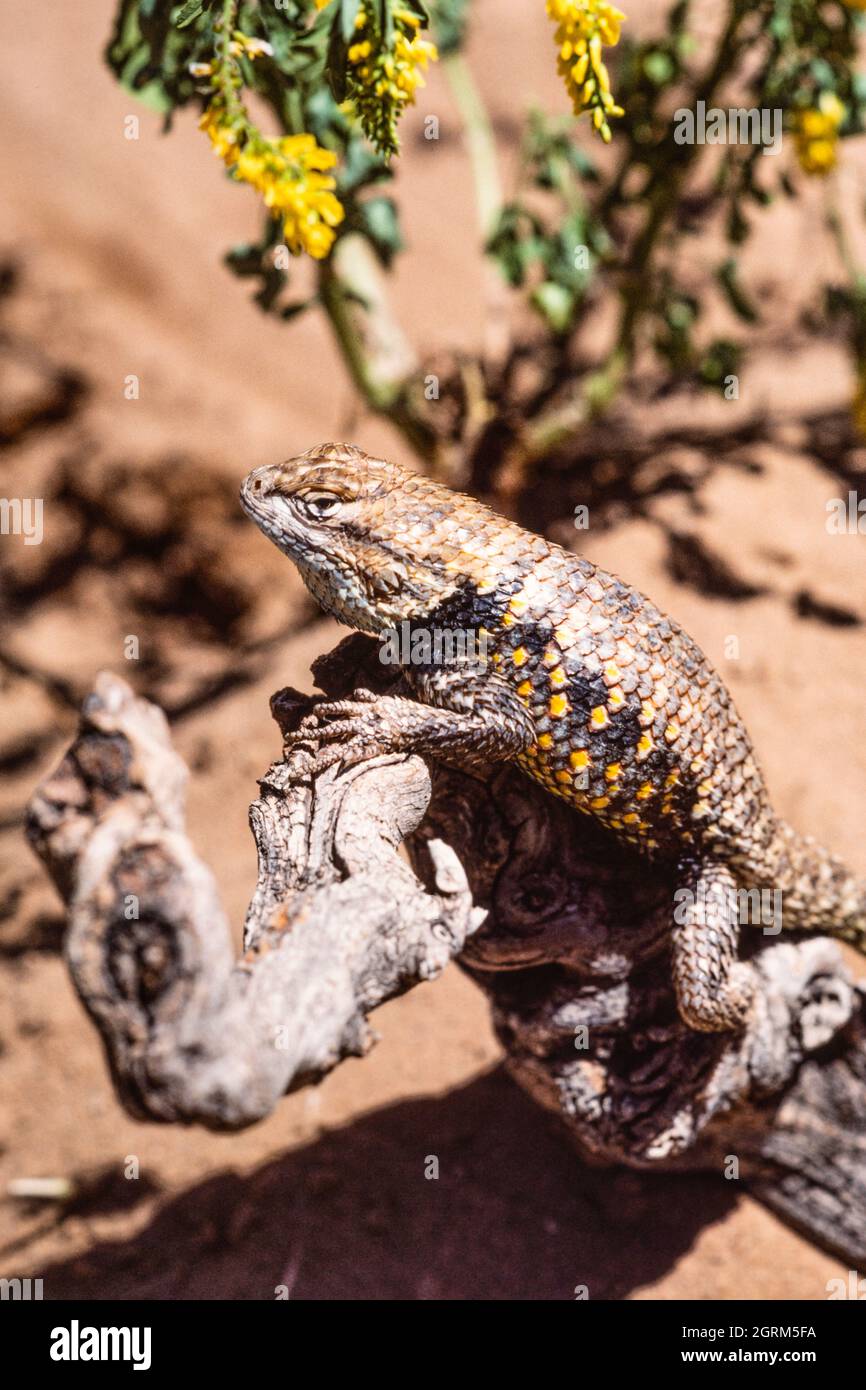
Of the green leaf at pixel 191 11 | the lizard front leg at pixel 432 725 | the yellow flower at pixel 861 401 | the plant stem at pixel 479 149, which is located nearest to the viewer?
the green leaf at pixel 191 11

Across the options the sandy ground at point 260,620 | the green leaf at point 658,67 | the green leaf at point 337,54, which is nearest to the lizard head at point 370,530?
the green leaf at point 337,54

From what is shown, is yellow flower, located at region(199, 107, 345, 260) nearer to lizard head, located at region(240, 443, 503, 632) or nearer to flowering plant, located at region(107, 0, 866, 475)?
flowering plant, located at region(107, 0, 866, 475)

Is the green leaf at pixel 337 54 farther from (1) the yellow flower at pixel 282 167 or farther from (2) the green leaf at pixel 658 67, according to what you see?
(2) the green leaf at pixel 658 67

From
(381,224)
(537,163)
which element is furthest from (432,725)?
(537,163)

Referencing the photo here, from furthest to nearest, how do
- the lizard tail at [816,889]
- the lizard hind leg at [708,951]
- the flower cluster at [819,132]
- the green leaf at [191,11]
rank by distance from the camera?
1. the flower cluster at [819,132]
2. the lizard tail at [816,889]
3. the lizard hind leg at [708,951]
4. the green leaf at [191,11]

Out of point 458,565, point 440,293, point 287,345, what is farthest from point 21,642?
point 458,565

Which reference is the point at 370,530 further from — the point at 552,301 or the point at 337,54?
the point at 552,301

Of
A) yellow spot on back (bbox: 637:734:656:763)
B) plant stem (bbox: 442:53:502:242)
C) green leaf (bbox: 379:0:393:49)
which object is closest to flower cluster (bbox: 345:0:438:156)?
green leaf (bbox: 379:0:393:49)
